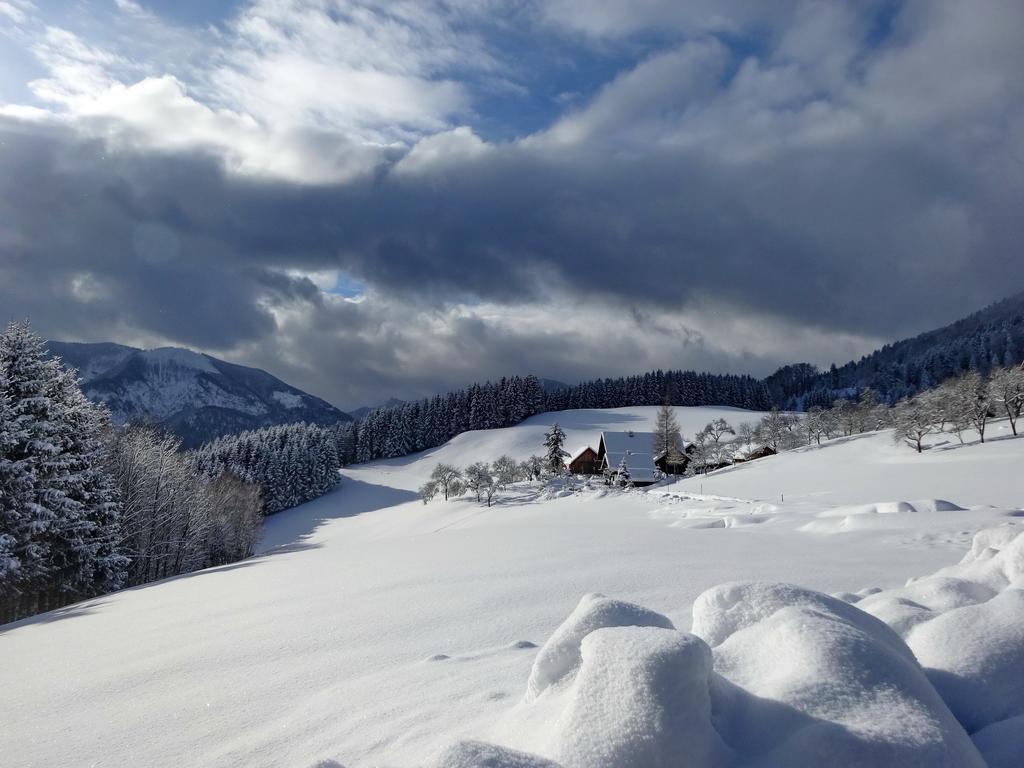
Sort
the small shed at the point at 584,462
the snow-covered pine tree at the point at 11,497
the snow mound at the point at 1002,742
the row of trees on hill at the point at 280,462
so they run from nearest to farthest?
the snow mound at the point at 1002,742
the snow-covered pine tree at the point at 11,497
the row of trees on hill at the point at 280,462
the small shed at the point at 584,462

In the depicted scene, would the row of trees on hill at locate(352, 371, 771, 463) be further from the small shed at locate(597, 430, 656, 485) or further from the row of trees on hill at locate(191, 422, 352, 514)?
the small shed at locate(597, 430, 656, 485)

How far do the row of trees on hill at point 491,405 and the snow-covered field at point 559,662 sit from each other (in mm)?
96638

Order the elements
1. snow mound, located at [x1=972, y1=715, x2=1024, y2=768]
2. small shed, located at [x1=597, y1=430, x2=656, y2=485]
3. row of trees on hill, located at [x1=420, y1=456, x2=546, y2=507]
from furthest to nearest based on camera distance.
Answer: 1. small shed, located at [x1=597, y1=430, x2=656, y2=485]
2. row of trees on hill, located at [x1=420, y1=456, x2=546, y2=507]
3. snow mound, located at [x1=972, y1=715, x2=1024, y2=768]

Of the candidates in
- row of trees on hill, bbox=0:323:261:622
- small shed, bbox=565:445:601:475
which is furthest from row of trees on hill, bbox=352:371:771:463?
row of trees on hill, bbox=0:323:261:622

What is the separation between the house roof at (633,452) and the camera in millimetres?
67000

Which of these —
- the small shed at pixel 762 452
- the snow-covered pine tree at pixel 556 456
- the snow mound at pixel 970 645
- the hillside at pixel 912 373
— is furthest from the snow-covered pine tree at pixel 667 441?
the hillside at pixel 912 373

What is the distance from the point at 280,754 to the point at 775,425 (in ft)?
266

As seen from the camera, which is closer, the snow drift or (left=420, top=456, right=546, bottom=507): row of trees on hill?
the snow drift

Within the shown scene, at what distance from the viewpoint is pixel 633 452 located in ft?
238

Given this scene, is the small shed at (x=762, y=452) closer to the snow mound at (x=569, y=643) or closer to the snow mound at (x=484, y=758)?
the snow mound at (x=569, y=643)

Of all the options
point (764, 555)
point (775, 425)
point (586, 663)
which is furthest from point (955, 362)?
point (586, 663)

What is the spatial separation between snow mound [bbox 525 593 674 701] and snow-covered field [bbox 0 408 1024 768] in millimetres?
12

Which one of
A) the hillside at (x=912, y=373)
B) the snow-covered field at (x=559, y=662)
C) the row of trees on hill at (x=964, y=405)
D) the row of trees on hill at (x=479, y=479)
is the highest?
the hillside at (x=912, y=373)

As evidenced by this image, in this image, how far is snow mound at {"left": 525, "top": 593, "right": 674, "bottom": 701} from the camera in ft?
9.78
